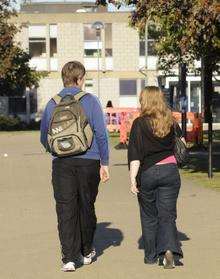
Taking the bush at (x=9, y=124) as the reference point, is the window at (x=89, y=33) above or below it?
above

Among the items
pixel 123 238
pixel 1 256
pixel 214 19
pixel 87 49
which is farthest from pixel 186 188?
pixel 87 49

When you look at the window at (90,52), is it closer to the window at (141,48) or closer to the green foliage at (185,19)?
the window at (141,48)

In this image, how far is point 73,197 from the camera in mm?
7805

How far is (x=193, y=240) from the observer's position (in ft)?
30.9

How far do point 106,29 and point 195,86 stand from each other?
15.4 m

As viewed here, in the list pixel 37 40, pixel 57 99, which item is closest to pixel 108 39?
pixel 37 40

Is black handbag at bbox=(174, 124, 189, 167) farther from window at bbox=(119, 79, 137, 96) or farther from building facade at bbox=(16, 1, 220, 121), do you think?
window at bbox=(119, 79, 137, 96)

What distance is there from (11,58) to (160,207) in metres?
34.4

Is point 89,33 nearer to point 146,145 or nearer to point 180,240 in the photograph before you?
point 180,240

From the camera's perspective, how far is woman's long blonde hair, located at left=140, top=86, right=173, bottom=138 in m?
7.80

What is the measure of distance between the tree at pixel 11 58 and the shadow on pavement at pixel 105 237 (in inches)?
1219

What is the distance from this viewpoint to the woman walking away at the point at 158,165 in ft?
25.7

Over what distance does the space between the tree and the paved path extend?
996 inches

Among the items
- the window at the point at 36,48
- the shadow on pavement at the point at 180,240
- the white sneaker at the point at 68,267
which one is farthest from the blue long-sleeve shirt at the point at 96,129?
the window at the point at 36,48
